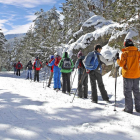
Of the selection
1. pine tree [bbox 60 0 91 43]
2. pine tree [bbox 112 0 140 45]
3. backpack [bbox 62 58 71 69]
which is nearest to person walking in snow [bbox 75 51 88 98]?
backpack [bbox 62 58 71 69]

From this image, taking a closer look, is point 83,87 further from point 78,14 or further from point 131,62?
point 78,14

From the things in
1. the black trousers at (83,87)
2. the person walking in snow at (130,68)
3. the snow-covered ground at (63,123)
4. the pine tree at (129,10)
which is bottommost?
the snow-covered ground at (63,123)

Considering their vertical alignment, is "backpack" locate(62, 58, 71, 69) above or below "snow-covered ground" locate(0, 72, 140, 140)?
above

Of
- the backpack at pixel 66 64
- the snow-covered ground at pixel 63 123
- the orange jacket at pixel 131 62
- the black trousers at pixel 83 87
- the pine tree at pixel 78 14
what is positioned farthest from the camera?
the pine tree at pixel 78 14

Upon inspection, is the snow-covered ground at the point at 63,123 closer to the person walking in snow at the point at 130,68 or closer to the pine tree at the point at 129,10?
the person walking in snow at the point at 130,68

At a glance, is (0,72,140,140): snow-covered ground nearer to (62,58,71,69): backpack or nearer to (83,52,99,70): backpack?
(83,52,99,70): backpack

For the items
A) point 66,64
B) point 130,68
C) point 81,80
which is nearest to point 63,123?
point 130,68

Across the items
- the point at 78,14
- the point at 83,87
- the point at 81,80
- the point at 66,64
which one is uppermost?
the point at 78,14

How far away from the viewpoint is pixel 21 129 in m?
3.18

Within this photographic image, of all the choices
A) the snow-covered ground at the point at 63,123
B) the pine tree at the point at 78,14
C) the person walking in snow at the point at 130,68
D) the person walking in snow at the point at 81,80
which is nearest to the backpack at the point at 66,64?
the person walking in snow at the point at 81,80

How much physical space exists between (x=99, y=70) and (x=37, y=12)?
3919 centimetres

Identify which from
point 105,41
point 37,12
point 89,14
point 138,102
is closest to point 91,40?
point 105,41

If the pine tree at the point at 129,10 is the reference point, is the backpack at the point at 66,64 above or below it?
below

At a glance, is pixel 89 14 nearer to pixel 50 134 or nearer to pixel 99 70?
pixel 99 70
